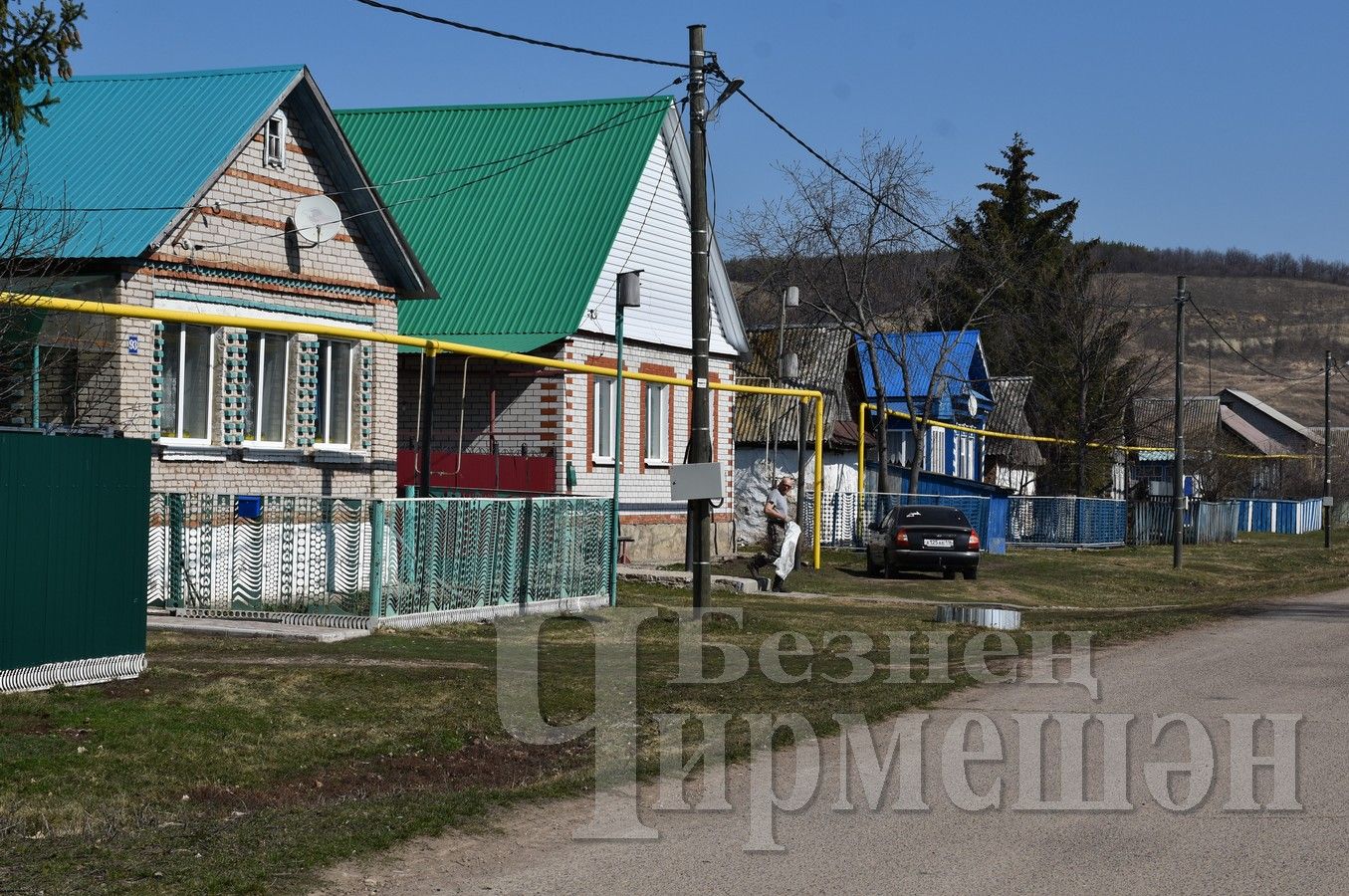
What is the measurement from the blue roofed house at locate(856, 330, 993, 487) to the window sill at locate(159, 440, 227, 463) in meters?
31.7

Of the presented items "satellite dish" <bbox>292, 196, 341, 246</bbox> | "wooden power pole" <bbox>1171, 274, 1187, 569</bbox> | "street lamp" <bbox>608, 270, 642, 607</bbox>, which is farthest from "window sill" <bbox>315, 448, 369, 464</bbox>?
"wooden power pole" <bbox>1171, 274, 1187, 569</bbox>

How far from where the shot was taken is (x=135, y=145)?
20.3 meters

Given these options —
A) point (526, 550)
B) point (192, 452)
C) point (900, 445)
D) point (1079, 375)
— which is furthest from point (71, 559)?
point (1079, 375)

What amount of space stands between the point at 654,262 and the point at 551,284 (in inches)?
117

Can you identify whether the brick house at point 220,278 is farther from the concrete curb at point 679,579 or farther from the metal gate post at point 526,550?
the concrete curb at point 679,579

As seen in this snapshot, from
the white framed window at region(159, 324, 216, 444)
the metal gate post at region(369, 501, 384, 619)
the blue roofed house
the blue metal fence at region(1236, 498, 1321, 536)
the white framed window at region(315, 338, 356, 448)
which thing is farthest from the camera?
the blue metal fence at region(1236, 498, 1321, 536)

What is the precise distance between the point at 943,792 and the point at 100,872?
15.6 ft

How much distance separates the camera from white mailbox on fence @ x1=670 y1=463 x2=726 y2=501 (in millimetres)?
18781

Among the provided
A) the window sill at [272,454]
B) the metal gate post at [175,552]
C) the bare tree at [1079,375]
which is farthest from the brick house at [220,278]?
the bare tree at [1079,375]

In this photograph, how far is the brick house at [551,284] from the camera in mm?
27797

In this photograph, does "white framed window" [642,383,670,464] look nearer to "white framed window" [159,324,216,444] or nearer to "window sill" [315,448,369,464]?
"window sill" [315,448,369,464]

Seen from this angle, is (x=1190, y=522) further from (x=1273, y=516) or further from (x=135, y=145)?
(x=135, y=145)

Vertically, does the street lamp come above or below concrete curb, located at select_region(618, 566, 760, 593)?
above

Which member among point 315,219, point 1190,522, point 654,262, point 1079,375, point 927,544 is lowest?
point 1190,522
